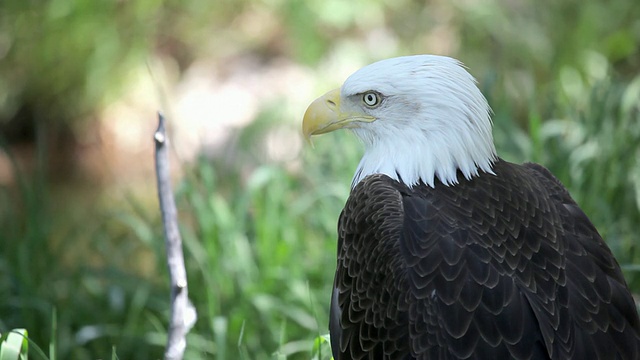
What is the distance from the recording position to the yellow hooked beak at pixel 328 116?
11.7ft

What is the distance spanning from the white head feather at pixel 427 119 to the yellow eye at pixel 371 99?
0.02 metres

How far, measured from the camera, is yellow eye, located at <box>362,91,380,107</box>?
3.48m

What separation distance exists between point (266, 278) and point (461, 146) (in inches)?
75.1

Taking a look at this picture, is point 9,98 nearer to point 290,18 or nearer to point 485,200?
point 290,18

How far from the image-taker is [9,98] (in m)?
8.51

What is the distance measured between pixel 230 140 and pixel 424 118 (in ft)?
14.3

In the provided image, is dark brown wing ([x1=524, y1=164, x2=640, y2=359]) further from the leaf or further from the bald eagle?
the leaf

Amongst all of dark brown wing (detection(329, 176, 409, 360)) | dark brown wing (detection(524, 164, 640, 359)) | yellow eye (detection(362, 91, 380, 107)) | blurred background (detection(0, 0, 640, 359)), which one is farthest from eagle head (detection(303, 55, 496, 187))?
blurred background (detection(0, 0, 640, 359))

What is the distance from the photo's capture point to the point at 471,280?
291cm

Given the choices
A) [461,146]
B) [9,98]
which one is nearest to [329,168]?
[461,146]

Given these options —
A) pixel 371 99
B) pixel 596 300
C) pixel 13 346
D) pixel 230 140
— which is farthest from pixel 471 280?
pixel 230 140

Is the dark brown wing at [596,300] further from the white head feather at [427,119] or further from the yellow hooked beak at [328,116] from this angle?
the yellow hooked beak at [328,116]

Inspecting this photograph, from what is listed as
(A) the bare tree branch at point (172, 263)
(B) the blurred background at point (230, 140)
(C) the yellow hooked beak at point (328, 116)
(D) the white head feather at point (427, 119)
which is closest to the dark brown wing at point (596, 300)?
(D) the white head feather at point (427, 119)

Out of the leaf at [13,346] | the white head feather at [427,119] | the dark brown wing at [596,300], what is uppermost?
the white head feather at [427,119]
